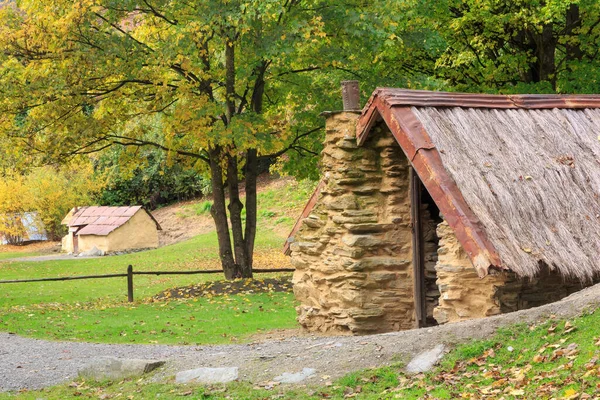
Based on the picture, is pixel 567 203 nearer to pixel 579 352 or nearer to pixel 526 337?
pixel 526 337

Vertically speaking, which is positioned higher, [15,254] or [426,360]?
[426,360]

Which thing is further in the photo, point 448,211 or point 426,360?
point 448,211

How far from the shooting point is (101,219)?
40.6 metres

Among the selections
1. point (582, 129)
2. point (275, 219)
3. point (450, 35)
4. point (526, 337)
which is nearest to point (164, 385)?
point (526, 337)

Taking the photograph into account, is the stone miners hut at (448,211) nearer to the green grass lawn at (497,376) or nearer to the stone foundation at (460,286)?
the stone foundation at (460,286)

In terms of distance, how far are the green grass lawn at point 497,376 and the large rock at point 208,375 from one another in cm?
18

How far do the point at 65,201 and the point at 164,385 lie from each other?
38030 mm

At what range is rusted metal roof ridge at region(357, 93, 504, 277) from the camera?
35.4ft

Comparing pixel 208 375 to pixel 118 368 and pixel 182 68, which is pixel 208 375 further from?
pixel 182 68

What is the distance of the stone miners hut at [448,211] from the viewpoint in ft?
36.9

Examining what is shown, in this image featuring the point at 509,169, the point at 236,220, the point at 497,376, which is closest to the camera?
the point at 497,376

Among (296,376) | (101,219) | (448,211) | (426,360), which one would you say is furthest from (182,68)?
(101,219)

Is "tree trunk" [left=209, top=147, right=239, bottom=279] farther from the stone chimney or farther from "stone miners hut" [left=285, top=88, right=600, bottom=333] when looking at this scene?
the stone chimney

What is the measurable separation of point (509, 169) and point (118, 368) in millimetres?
5943
